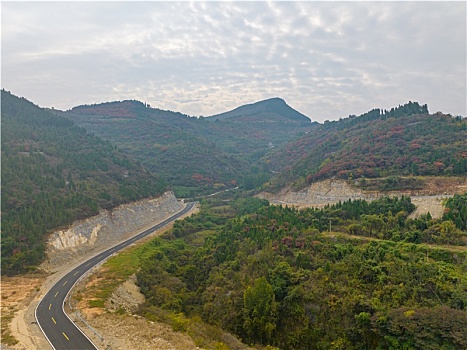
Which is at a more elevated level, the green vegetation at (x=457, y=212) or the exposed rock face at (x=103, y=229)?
the green vegetation at (x=457, y=212)

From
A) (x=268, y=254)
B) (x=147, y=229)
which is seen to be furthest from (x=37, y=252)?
(x=268, y=254)

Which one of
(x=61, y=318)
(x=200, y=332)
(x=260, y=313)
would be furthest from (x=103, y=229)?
(x=260, y=313)

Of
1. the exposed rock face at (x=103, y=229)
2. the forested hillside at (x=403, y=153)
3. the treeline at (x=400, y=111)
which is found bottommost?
the exposed rock face at (x=103, y=229)

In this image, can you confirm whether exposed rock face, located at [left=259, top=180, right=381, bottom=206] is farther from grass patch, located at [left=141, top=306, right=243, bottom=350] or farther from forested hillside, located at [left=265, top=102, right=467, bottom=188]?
grass patch, located at [left=141, top=306, right=243, bottom=350]

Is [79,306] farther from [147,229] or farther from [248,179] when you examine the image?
[248,179]

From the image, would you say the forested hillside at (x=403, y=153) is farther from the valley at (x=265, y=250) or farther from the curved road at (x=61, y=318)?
the curved road at (x=61, y=318)

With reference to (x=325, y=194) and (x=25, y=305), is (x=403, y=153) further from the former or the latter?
(x=25, y=305)

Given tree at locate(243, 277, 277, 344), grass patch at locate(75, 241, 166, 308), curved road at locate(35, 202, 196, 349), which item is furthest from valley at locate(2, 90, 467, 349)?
curved road at locate(35, 202, 196, 349)

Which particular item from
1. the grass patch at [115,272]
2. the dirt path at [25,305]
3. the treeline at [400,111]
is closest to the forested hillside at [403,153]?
the treeline at [400,111]
